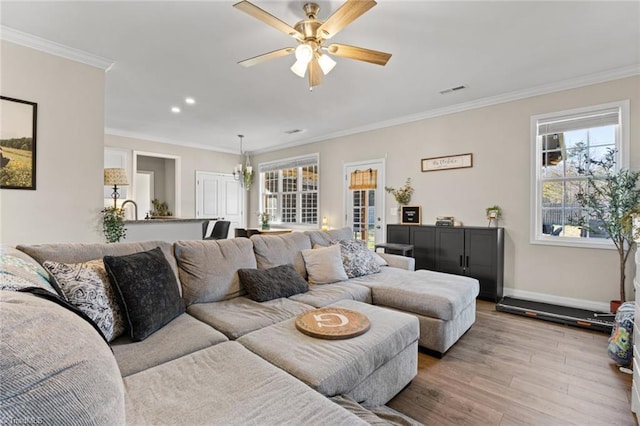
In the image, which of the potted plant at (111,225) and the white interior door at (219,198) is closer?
the potted plant at (111,225)

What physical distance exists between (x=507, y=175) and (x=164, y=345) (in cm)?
441

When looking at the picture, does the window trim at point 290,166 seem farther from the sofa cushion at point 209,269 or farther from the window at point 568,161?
the sofa cushion at point 209,269

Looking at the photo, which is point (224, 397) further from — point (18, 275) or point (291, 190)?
point (291, 190)

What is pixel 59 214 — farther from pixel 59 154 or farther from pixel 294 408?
pixel 294 408

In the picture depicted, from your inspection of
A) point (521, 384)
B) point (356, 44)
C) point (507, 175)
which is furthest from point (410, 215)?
point (521, 384)

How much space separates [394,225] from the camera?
491 centimetres

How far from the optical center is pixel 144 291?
173cm

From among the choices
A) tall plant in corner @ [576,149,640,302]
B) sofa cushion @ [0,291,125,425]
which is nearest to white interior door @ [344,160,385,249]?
tall plant in corner @ [576,149,640,302]

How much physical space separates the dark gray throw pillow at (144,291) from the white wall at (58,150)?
5.67 feet

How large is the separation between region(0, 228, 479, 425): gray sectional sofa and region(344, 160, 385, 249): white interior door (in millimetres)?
2578

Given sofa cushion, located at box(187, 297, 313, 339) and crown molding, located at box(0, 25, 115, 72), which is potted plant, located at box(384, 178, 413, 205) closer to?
Result: sofa cushion, located at box(187, 297, 313, 339)

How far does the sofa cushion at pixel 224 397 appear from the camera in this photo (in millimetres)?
1027

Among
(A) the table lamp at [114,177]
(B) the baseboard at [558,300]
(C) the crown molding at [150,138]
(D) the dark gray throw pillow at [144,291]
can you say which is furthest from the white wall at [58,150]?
(B) the baseboard at [558,300]

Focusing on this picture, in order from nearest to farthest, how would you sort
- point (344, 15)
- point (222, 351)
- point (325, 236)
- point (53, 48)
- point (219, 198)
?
point (222, 351) < point (344, 15) < point (53, 48) < point (325, 236) < point (219, 198)
